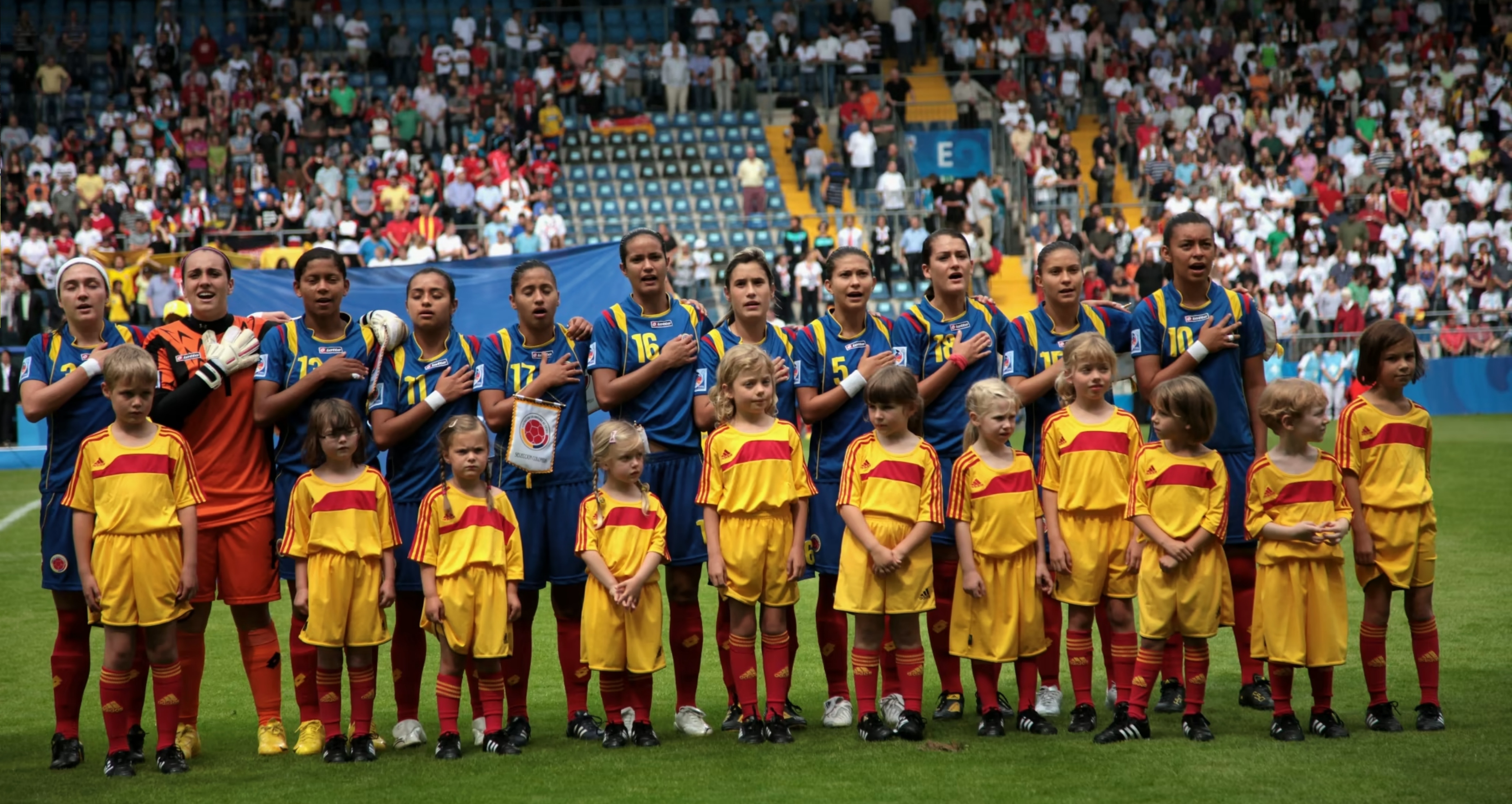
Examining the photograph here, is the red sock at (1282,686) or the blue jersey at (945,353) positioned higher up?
the blue jersey at (945,353)

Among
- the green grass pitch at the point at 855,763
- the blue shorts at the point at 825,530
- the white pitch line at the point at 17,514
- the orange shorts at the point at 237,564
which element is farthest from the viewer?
the white pitch line at the point at 17,514

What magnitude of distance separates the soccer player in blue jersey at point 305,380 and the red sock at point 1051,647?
304 cm

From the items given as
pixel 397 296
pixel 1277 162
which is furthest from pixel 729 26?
pixel 397 296

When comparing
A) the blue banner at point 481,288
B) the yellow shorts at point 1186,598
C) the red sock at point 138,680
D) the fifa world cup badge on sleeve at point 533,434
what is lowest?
the red sock at point 138,680

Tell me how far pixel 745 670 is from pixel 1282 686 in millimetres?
2130

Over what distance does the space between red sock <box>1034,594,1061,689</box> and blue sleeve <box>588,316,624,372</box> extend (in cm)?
210

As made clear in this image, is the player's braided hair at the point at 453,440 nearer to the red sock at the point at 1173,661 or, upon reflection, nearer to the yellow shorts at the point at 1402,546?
the red sock at the point at 1173,661

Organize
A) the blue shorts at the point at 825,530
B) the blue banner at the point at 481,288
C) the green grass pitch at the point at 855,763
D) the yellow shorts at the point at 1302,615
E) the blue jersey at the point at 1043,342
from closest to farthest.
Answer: the green grass pitch at the point at 855,763 < the yellow shorts at the point at 1302,615 < the blue shorts at the point at 825,530 < the blue jersey at the point at 1043,342 < the blue banner at the point at 481,288

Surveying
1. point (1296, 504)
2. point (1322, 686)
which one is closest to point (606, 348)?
point (1296, 504)

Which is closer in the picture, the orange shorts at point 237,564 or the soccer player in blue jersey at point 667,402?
the orange shorts at point 237,564

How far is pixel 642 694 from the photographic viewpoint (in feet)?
19.6

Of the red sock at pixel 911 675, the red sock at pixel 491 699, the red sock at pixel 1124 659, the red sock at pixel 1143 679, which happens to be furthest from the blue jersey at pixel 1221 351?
the red sock at pixel 491 699

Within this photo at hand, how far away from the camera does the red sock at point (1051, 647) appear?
6250mm

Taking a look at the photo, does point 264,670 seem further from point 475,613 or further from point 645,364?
point 645,364
